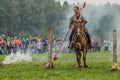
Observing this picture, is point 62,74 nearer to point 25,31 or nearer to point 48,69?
point 48,69

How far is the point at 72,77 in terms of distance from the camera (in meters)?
16.7

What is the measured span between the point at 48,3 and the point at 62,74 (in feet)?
438

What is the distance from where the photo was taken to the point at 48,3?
150 meters

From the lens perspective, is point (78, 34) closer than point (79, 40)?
Yes

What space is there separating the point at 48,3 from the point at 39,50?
10384cm

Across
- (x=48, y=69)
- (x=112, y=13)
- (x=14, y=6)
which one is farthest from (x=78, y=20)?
(x=14, y=6)

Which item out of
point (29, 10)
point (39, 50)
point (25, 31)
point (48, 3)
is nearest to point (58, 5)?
point (48, 3)

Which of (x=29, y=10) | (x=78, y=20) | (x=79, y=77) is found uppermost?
(x=29, y=10)

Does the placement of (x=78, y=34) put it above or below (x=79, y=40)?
above

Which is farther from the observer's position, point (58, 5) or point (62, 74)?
point (58, 5)

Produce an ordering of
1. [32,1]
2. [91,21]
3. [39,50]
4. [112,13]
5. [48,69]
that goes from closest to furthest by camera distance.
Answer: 1. [48,69]
2. [39,50]
3. [112,13]
4. [91,21]
5. [32,1]

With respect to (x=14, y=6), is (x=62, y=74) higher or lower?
lower

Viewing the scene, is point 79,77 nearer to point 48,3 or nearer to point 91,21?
point 91,21

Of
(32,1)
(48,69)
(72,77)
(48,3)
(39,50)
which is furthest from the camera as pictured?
(48,3)
